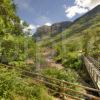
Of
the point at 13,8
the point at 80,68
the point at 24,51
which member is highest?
the point at 13,8

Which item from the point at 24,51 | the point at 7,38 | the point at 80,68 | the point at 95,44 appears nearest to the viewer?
the point at 7,38

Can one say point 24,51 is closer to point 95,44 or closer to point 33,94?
point 33,94

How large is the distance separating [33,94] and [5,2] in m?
10.6

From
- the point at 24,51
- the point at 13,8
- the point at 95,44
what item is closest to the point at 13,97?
the point at 24,51

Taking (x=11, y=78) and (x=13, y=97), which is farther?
(x=11, y=78)

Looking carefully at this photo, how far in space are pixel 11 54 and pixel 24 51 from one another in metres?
1.70

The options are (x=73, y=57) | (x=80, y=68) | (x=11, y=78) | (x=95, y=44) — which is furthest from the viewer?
(x=95, y=44)

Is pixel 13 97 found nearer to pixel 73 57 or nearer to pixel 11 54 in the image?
pixel 11 54

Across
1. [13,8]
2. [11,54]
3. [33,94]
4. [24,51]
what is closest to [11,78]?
[33,94]

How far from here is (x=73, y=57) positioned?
48.0 meters

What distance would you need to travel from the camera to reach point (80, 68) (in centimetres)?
4088

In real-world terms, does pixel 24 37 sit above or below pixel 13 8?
below

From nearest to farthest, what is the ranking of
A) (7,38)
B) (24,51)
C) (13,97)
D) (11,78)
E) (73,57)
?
(13,97) → (11,78) → (7,38) → (24,51) → (73,57)

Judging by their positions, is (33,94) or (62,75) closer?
(33,94)
